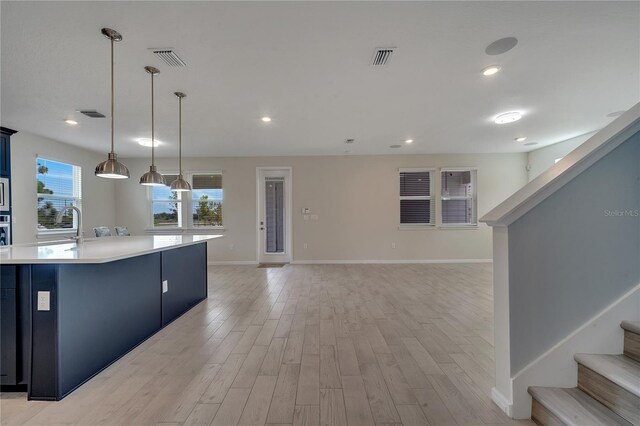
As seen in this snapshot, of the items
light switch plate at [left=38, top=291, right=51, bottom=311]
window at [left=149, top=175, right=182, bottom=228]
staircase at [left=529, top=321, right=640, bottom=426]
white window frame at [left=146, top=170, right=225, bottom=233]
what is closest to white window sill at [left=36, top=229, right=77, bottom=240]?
white window frame at [left=146, top=170, right=225, bottom=233]

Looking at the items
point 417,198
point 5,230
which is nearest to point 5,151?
point 5,230

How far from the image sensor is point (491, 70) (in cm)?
263

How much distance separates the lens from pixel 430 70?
2639 millimetres

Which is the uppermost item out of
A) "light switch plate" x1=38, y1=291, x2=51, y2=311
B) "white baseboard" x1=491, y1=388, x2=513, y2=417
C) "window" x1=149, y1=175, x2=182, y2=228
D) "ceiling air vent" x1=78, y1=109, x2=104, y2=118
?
"ceiling air vent" x1=78, y1=109, x2=104, y2=118

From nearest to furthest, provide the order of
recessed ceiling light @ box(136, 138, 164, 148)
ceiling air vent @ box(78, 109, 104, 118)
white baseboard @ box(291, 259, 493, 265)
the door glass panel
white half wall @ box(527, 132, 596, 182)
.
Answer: ceiling air vent @ box(78, 109, 104, 118) < recessed ceiling light @ box(136, 138, 164, 148) < white half wall @ box(527, 132, 596, 182) < white baseboard @ box(291, 259, 493, 265) < the door glass panel

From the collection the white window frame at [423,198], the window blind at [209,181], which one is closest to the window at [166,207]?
the window blind at [209,181]

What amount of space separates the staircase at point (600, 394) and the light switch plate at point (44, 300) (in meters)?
3.01

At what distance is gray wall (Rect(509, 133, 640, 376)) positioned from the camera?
56.6 inches

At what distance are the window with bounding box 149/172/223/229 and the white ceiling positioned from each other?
81.7 inches

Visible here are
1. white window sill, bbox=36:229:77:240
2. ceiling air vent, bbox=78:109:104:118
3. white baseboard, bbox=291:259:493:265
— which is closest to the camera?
ceiling air vent, bbox=78:109:104:118

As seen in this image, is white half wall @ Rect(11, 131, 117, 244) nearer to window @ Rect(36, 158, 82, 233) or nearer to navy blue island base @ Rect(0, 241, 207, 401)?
window @ Rect(36, 158, 82, 233)

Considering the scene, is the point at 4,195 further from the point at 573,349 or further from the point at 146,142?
the point at 573,349

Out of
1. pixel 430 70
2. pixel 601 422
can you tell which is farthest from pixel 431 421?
pixel 430 70

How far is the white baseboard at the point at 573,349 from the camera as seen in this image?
56.1 inches
